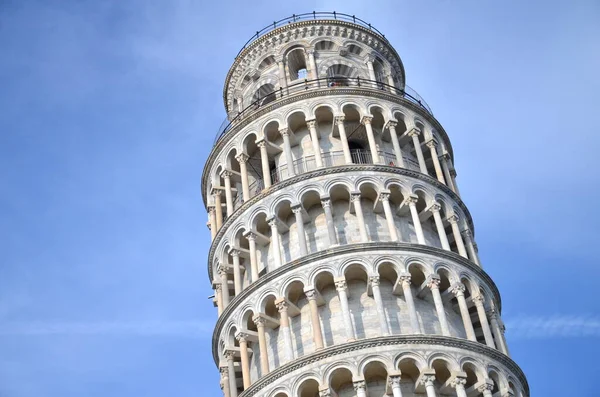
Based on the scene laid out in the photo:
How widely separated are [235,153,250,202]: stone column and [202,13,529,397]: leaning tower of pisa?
0.19ft

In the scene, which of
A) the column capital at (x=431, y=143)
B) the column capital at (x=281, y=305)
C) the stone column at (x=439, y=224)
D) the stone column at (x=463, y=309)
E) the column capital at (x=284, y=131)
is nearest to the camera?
the stone column at (x=463, y=309)

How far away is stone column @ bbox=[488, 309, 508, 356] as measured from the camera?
3684 cm

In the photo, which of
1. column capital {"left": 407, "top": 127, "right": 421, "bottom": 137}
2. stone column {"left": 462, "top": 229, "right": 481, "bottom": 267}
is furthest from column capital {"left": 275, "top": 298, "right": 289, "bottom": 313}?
column capital {"left": 407, "top": 127, "right": 421, "bottom": 137}

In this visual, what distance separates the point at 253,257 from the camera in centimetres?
3834

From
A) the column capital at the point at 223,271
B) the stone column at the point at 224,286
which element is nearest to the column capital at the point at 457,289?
the stone column at the point at 224,286

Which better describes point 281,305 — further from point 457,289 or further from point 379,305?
point 457,289

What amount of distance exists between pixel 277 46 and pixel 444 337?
20569mm

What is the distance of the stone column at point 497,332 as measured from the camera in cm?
3684

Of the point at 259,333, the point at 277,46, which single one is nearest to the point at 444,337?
the point at 259,333

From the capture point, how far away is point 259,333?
36.1 metres

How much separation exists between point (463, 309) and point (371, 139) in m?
8.97

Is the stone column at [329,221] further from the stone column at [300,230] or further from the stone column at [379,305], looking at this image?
the stone column at [379,305]

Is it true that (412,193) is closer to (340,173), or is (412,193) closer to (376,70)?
(340,173)

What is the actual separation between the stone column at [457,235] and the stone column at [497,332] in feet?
8.71
